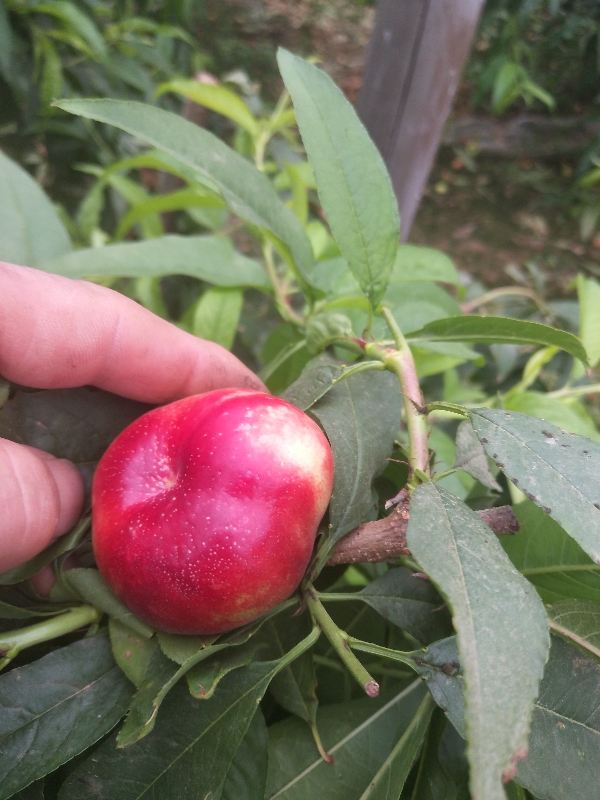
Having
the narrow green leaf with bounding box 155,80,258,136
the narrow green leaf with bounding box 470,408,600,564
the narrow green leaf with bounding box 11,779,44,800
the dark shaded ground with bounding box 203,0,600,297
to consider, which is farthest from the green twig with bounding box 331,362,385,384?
the dark shaded ground with bounding box 203,0,600,297

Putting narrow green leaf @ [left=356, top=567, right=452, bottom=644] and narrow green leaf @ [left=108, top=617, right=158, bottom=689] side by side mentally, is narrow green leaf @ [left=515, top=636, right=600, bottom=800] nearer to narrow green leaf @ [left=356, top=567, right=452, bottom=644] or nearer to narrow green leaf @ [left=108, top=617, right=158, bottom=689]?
narrow green leaf @ [left=356, top=567, right=452, bottom=644]

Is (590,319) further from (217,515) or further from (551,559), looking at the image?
(217,515)

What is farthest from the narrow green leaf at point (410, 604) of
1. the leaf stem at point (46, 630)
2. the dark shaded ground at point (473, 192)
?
Result: the dark shaded ground at point (473, 192)

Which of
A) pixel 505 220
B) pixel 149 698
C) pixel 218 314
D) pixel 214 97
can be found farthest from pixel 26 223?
pixel 505 220

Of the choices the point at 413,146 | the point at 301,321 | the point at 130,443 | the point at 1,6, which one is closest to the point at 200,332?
the point at 301,321

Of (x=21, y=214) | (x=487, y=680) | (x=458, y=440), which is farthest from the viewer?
(x=21, y=214)

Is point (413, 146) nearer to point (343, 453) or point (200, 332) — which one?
point (200, 332)
